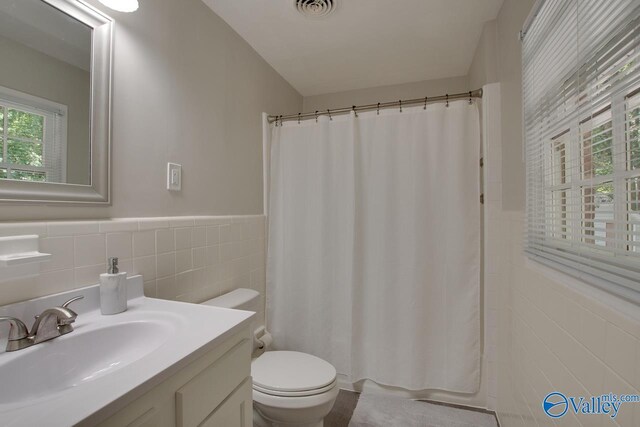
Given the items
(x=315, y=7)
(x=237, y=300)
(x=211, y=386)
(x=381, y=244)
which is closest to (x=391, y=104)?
(x=315, y=7)

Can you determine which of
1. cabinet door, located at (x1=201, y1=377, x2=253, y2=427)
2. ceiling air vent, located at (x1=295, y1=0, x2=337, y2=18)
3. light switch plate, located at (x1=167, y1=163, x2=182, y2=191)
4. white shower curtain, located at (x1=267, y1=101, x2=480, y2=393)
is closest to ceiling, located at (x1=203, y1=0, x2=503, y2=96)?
ceiling air vent, located at (x1=295, y1=0, x2=337, y2=18)

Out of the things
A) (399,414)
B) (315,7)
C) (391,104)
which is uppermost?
(315,7)

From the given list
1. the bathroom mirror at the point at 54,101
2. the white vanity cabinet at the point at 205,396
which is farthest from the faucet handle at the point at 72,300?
the white vanity cabinet at the point at 205,396

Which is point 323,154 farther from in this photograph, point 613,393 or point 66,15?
point 613,393

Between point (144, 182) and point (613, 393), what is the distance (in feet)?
5.23

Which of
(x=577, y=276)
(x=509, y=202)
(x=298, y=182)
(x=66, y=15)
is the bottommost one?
(x=577, y=276)

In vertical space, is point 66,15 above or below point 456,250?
above

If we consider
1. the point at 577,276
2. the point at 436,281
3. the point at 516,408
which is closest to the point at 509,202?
the point at 436,281

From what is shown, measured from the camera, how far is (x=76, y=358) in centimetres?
78

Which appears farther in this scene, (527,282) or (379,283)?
(379,283)

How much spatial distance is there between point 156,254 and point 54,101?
2.06 ft

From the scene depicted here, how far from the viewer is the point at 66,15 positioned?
3.13 ft

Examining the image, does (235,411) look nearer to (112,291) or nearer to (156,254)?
(112,291)

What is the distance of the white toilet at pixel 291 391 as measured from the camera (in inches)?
50.0
